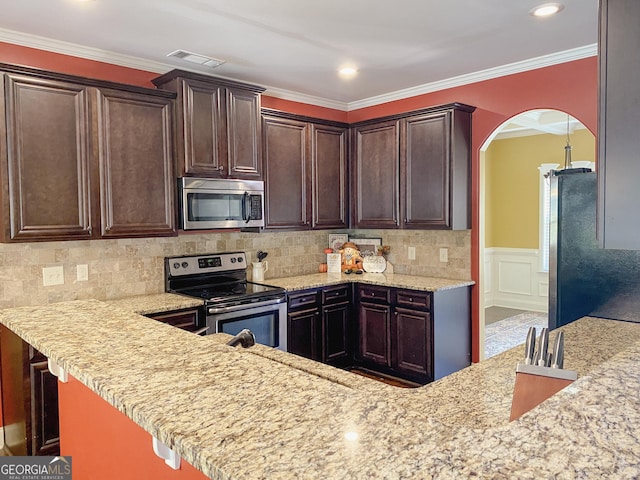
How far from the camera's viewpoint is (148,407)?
98cm

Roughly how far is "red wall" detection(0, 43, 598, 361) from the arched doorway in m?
2.46

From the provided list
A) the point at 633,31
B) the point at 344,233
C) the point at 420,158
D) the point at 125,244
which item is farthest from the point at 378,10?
the point at 344,233

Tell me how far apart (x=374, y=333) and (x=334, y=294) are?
0.50m

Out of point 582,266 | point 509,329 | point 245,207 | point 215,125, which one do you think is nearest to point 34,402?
point 245,207

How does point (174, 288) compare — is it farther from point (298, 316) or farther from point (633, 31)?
point (633, 31)

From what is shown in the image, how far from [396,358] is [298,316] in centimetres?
93

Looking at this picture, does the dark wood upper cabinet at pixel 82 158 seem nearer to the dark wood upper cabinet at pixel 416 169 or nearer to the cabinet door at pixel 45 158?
the cabinet door at pixel 45 158

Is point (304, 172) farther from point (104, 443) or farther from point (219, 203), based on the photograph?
point (104, 443)

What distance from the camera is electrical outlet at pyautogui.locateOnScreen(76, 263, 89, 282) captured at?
3.31m

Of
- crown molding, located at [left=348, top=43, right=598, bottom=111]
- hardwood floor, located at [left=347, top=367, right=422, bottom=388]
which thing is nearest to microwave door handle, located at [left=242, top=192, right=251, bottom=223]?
hardwood floor, located at [left=347, top=367, right=422, bottom=388]

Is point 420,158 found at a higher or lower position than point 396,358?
higher

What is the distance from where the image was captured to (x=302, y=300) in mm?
4016

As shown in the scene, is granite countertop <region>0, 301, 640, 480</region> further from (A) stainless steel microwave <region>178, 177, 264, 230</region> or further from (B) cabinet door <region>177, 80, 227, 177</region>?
(B) cabinet door <region>177, 80, 227, 177</region>

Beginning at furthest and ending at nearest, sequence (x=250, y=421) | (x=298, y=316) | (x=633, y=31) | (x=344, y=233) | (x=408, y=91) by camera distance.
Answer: (x=344, y=233)
(x=408, y=91)
(x=298, y=316)
(x=633, y=31)
(x=250, y=421)
